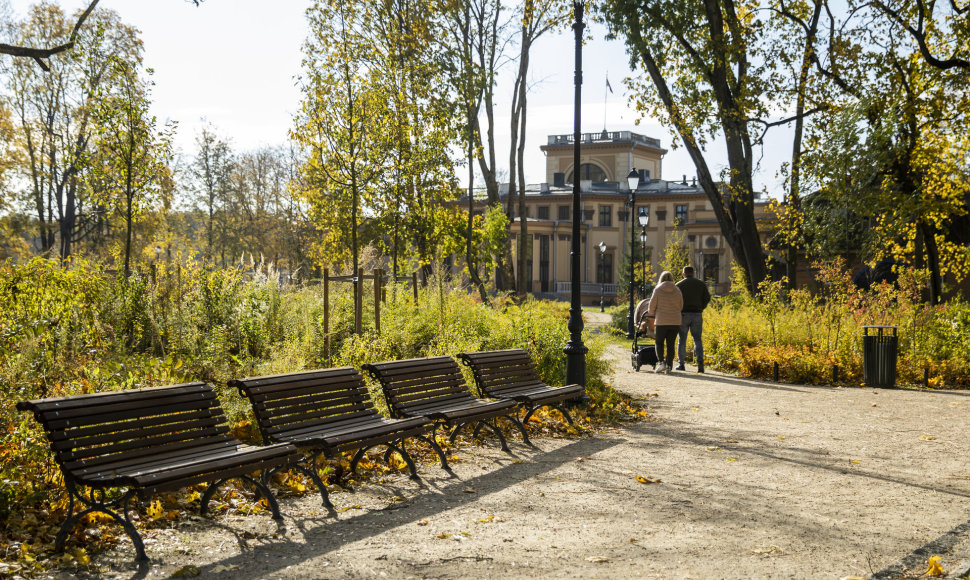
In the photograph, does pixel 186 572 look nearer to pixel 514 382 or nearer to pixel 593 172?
pixel 514 382

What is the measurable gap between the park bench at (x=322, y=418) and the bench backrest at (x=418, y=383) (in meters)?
0.26

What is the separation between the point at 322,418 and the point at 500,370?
9.18 ft

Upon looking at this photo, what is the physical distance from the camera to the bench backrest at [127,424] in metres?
4.41

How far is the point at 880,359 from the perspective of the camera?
12.8 m

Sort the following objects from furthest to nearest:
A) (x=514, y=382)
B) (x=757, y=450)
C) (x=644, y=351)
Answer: (x=644, y=351) < (x=514, y=382) < (x=757, y=450)

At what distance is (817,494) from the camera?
602 cm

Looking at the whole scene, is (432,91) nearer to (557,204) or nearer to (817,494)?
(817,494)

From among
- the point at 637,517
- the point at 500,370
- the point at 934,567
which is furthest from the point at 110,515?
the point at 500,370

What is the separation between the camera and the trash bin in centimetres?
1278

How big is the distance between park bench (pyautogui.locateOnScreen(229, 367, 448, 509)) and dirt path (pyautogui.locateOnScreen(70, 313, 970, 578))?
0.36 metres

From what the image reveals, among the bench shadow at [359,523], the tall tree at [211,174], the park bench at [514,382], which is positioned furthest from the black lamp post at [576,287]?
the tall tree at [211,174]

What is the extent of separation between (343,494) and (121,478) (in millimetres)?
1896

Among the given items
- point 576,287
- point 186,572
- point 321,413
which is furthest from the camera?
point 576,287

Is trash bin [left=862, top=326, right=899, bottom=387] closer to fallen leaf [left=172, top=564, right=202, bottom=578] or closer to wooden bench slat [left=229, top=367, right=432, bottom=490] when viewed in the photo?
wooden bench slat [left=229, top=367, right=432, bottom=490]
